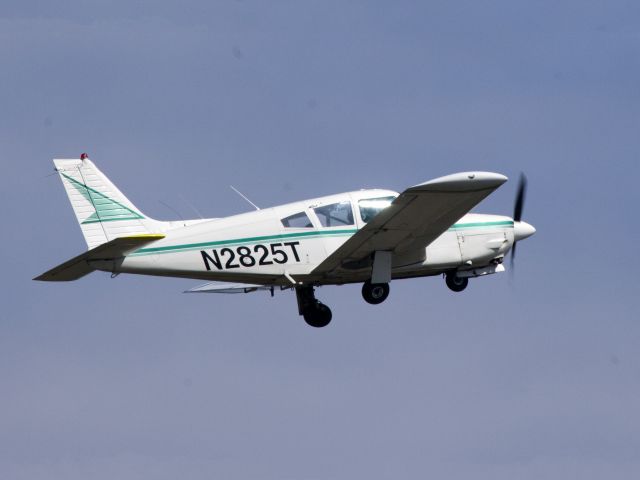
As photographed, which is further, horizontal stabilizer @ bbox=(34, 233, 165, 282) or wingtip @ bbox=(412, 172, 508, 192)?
horizontal stabilizer @ bbox=(34, 233, 165, 282)

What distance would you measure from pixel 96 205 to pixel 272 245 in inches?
123

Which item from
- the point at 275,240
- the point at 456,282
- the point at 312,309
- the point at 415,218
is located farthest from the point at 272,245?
the point at 456,282

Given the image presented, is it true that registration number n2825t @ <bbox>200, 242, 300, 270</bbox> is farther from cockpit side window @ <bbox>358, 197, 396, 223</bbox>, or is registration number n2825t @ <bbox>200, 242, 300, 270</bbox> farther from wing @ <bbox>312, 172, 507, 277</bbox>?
cockpit side window @ <bbox>358, 197, 396, 223</bbox>

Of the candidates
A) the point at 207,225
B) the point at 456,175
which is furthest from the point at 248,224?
the point at 456,175

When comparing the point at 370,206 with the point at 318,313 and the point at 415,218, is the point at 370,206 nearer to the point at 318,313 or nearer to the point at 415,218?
the point at 415,218

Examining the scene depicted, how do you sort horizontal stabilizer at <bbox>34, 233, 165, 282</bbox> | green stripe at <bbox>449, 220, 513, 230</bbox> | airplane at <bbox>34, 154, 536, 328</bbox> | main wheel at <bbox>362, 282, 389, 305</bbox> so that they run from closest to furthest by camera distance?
1. horizontal stabilizer at <bbox>34, 233, 165, 282</bbox>
2. airplane at <bbox>34, 154, 536, 328</bbox>
3. main wheel at <bbox>362, 282, 389, 305</bbox>
4. green stripe at <bbox>449, 220, 513, 230</bbox>

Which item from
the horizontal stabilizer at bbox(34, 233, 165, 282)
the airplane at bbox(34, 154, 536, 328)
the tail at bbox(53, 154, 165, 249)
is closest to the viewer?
the horizontal stabilizer at bbox(34, 233, 165, 282)

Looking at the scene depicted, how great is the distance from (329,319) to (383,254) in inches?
75.2

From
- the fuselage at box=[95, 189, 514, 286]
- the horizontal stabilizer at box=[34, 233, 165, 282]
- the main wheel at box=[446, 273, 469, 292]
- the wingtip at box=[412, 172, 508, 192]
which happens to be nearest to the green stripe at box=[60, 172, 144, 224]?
the horizontal stabilizer at box=[34, 233, 165, 282]

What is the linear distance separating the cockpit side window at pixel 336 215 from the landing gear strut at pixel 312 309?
60.9 inches

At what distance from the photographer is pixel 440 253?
27.1 meters

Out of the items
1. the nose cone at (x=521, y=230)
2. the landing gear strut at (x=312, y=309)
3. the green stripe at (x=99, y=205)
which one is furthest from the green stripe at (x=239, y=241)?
the nose cone at (x=521, y=230)

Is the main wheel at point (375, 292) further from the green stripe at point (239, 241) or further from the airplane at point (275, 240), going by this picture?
the green stripe at point (239, 241)

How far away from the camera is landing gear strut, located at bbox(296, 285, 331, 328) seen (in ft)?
89.9
